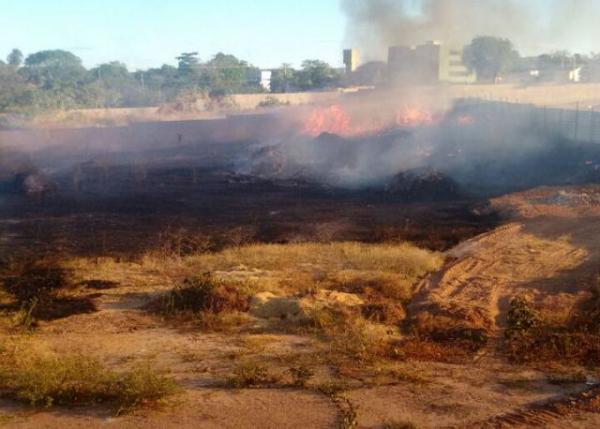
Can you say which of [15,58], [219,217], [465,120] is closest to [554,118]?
[465,120]

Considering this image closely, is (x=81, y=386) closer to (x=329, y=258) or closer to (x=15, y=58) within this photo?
(x=329, y=258)

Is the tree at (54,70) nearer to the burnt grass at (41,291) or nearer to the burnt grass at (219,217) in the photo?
the burnt grass at (219,217)

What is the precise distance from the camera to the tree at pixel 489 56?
59.9 metres

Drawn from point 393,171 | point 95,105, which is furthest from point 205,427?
point 95,105

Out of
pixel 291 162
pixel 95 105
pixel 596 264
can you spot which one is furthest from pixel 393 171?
pixel 95 105

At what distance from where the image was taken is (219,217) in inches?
893

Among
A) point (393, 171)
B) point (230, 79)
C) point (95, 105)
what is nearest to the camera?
point (393, 171)

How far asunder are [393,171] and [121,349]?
72.7 ft

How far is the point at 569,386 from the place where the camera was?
8.59 metres

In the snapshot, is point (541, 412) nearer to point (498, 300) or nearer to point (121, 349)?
point (498, 300)

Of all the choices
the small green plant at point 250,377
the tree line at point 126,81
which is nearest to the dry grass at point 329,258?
the small green plant at point 250,377

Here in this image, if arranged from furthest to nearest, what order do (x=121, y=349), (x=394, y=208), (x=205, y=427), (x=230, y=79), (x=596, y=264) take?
(x=230, y=79) → (x=394, y=208) → (x=596, y=264) → (x=121, y=349) → (x=205, y=427)

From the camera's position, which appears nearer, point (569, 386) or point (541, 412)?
point (541, 412)

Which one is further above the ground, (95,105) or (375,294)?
(95,105)
